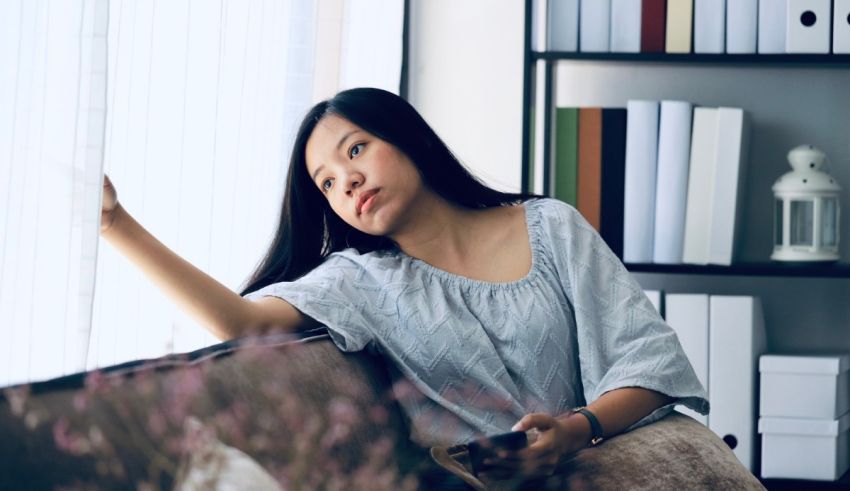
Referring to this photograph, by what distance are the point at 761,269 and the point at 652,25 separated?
23.8 inches

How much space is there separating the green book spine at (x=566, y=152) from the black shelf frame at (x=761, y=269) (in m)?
0.22

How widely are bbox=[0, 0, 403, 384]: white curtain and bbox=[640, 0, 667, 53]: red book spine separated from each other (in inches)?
27.3

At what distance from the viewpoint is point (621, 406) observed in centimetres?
130

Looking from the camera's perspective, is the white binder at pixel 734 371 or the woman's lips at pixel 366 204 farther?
the white binder at pixel 734 371

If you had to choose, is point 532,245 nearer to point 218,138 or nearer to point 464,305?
point 464,305

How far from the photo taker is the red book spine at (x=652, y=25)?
7.42 ft

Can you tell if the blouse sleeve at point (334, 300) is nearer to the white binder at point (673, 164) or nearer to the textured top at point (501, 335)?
the textured top at point (501, 335)

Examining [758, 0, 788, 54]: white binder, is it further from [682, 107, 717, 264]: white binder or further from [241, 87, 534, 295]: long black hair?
[241, 87, 534, 295]: long black hair

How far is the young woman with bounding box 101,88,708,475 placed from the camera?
4.38ft

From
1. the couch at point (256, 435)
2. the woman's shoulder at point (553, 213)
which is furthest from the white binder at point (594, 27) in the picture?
the couch at point (256, 435)

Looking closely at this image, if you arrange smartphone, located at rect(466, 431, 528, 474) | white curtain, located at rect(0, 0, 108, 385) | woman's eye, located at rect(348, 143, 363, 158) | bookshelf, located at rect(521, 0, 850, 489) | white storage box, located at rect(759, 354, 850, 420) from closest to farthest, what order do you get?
white curtain, located at rect(0, 0, 108, 385) → smartphone, located at rect(466, 431, 528, 474) → woman's eye, located at rect(348, 143, 363, 158) → white storage box, located at rect(759, 354, 850, 420) → bookshelf, located at rect(521, 0, 850, 489)

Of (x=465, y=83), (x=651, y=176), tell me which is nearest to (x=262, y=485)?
(x=651, y=176)

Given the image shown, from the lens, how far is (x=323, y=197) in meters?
1.54

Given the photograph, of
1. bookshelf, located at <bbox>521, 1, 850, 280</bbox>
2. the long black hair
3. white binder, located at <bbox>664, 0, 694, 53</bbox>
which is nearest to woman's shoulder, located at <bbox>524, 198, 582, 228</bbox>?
the long black hair
